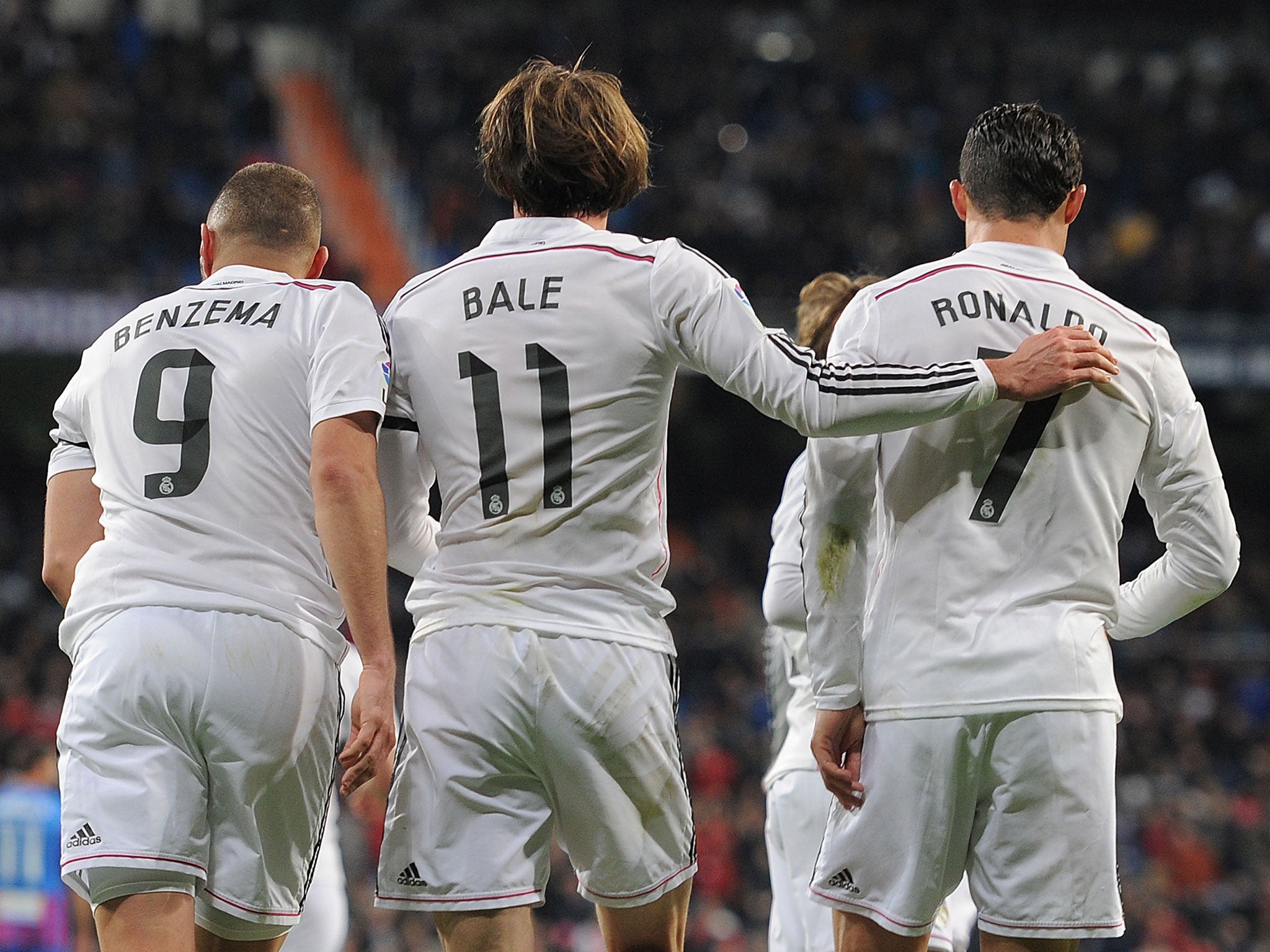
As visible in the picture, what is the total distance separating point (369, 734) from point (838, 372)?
3.91 feet

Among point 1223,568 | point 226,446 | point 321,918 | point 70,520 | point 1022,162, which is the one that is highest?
point 1022,162

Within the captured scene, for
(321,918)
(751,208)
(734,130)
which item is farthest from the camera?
(734,130)

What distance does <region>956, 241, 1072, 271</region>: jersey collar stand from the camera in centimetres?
344

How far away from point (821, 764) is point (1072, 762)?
0.52 metres

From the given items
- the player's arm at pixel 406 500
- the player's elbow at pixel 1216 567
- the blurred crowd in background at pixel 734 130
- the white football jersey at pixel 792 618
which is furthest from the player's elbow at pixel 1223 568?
the blurred crowd in background at pixel 734 130

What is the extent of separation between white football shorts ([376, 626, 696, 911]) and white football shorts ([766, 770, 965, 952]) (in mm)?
1256

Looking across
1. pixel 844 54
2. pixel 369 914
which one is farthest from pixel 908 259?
pixel 369 914

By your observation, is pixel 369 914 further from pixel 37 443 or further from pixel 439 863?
pixel 37 443

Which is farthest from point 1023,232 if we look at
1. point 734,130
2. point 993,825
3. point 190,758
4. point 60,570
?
point 734,130

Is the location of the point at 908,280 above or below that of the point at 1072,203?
below

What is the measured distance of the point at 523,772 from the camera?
3.21 meters

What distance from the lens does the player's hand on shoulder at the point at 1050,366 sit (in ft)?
10.5

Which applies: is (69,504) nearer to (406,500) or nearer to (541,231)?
(406,500)

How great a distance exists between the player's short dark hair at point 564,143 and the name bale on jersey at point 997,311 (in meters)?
0.72
